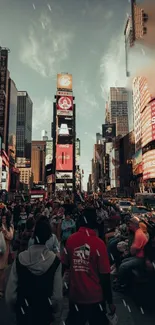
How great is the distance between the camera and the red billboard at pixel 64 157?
3319 inches

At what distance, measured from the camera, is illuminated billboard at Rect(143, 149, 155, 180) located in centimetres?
8446

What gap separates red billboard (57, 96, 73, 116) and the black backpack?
289ft

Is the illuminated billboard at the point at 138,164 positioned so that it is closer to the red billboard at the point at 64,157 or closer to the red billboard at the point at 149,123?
the red billboard at the point at 149,123

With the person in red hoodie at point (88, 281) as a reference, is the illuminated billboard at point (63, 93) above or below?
above

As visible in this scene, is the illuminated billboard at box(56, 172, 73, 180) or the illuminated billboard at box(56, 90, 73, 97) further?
the illuminated billboard at box(56, 90, 73, 97)

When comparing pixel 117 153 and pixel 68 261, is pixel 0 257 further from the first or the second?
pixel 117 153

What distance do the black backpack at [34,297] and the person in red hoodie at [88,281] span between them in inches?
13.8

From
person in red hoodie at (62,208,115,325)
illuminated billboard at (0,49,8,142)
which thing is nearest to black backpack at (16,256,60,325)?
person in red hoodie at (62,208,115,325)

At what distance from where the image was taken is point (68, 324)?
2994 mm

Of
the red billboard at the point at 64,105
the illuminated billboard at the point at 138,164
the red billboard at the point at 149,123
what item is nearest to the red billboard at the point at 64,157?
the red billboard at the point at 64,105

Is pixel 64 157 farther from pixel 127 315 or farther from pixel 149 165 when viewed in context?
pixel 127 315

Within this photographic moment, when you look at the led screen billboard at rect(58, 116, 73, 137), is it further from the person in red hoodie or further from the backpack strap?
the backpack strap

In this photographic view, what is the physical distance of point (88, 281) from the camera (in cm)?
298

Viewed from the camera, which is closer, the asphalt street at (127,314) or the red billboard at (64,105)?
the asphalt street at (127,314)
